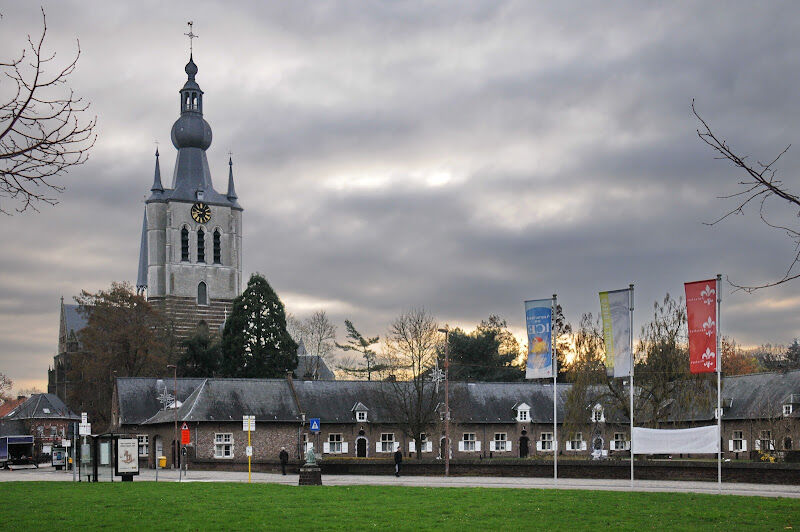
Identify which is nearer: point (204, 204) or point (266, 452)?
point (266, 452)

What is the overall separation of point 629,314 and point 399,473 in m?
16.3

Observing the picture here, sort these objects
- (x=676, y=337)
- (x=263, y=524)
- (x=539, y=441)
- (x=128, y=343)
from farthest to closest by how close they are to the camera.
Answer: (x=128, y=343)
(x=539, y=441)
(x=676, y=337)
(x=263, y=524)

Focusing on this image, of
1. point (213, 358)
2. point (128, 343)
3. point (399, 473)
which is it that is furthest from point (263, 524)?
point (213, 358)

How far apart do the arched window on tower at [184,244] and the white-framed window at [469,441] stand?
67291 mm

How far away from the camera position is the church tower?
126 meters

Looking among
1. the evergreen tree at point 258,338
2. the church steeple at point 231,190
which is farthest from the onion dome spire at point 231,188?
the evergreen tree at point 258,338

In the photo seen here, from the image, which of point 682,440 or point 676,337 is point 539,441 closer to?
point 676,337

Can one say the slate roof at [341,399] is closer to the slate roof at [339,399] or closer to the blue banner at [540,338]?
the slate roof at [339,399]

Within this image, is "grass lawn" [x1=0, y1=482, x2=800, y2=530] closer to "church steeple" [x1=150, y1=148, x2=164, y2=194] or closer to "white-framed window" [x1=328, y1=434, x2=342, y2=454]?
"white-framed window" [x1=328, y1=434, x2=342, y2=454]

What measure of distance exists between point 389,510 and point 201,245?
110 m

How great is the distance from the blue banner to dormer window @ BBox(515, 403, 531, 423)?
3591cm

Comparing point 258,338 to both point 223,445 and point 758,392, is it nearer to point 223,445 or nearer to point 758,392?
point 223,445

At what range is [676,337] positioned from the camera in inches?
2063

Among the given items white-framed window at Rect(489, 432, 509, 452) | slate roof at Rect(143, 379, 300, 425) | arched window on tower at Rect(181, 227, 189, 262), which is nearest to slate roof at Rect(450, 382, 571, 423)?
white-framed window at Rect(489, 432, 509, 452)
